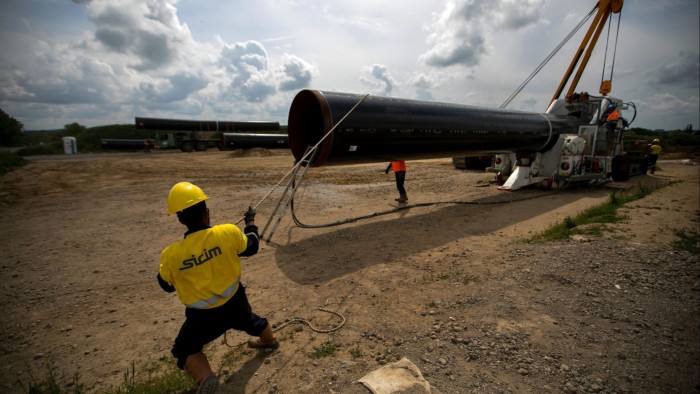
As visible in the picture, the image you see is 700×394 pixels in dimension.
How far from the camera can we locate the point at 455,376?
2.56 metres

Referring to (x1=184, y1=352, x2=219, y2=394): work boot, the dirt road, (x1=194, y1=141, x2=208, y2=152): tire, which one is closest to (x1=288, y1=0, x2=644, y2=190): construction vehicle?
the dirt road

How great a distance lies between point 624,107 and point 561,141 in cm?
419

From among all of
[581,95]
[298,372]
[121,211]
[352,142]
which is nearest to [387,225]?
[352,142]

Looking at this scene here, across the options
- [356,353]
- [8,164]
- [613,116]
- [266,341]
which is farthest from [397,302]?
[8,164]

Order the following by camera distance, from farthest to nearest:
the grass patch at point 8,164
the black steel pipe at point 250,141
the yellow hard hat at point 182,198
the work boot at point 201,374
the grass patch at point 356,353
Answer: the black steel pipe at point 250,141 → the grass patch at point 8,164 → the grass patch at point 356,353 → the yellow hard hat at point 182,198 → the work boot at point 201,374

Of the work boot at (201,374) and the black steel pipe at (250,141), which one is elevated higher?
the black steel pipe at (250,141)

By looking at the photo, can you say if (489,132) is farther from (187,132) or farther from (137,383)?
(187,132)

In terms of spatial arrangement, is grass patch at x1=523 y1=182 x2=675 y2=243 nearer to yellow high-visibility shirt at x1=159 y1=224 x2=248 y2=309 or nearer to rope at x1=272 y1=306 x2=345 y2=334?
rope at x1=272 y1=306 x2=345 y2=334

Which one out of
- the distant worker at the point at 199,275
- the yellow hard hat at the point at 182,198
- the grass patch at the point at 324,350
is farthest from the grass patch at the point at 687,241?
the yellow hard hat at the point at 182,198

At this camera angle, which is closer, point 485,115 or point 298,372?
point 298,372

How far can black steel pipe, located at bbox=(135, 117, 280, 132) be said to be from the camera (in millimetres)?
30578

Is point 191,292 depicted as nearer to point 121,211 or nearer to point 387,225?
point 387,225

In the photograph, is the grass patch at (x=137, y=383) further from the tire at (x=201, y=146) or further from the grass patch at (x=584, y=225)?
the tire at (x=201, y=146)

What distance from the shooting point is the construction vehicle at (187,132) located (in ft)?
102
